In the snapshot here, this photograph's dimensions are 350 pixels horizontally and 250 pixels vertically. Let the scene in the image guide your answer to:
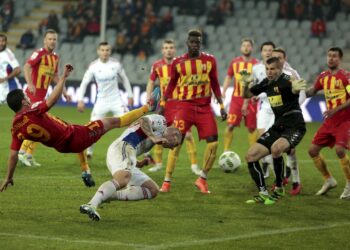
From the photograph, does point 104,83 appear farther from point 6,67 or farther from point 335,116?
point 335,116

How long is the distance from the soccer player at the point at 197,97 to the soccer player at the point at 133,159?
2151mm

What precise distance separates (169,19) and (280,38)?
154 inches

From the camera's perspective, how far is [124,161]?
407 inches

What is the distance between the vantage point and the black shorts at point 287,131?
12.1 m

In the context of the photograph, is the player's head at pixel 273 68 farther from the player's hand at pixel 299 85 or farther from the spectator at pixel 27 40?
the spectator at pixel 27 40

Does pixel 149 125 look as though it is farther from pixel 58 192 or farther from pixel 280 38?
Answer: pixel 280 38

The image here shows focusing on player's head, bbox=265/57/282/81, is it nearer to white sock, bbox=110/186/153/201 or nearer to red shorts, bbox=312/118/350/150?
red shorts, bbox=312/118/350/150

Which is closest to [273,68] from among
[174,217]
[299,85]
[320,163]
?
[299,85]

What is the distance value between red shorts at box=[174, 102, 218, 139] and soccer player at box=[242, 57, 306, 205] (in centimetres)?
98

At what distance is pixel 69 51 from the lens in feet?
105

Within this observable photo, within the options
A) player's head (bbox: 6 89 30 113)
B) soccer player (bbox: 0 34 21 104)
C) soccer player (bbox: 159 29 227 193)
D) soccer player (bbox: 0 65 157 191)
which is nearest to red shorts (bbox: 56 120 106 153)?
soccer player (bbox: 0 65 157 191)

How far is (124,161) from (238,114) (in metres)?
6.91

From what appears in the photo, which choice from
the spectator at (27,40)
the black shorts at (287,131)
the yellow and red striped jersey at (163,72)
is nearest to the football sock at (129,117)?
the black shorts at (287,131)

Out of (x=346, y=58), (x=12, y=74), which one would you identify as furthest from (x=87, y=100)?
(x=12, y=74)
